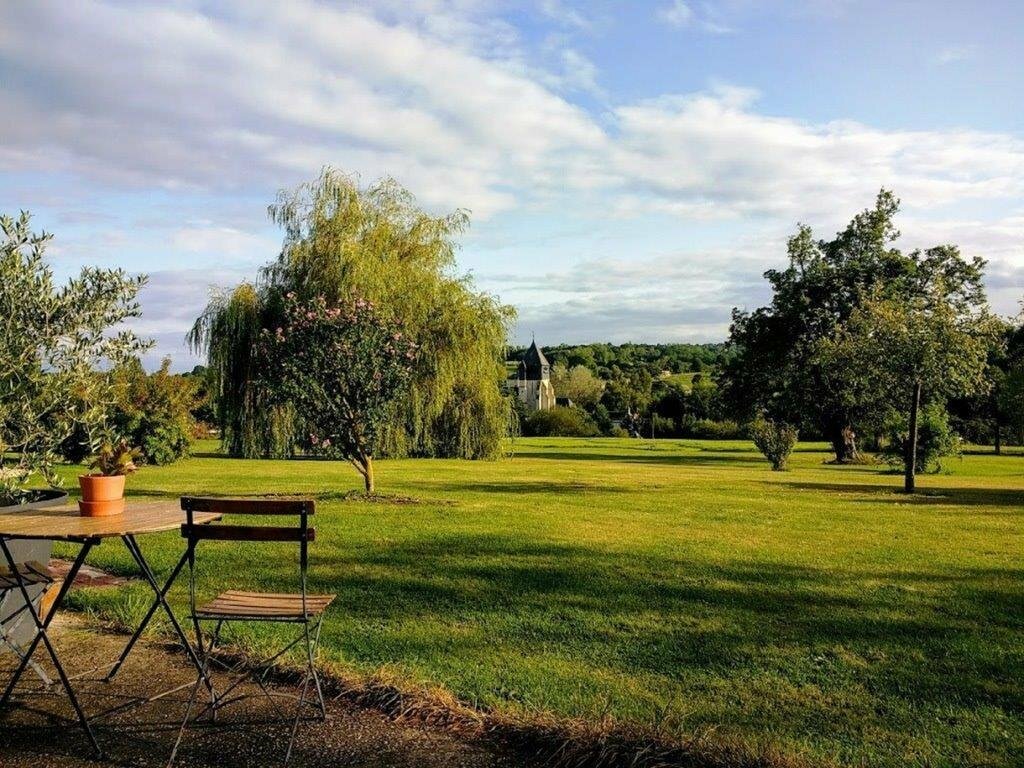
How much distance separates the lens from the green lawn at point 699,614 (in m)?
4.41

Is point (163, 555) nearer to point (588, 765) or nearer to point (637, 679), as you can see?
point (637, 679)

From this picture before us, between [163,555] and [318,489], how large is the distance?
8.04 meters

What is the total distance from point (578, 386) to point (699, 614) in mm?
92267

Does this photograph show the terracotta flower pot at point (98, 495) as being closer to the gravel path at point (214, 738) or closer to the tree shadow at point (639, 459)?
the gravel path at point (214, 738)

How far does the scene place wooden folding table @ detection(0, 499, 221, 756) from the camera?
392 centimetres

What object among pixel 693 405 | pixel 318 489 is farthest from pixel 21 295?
pixel 693 405

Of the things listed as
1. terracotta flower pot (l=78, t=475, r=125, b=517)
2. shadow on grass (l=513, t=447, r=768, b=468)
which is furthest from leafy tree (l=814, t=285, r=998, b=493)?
terracotta flower pot (l=78, t=475, r=125, b=517)

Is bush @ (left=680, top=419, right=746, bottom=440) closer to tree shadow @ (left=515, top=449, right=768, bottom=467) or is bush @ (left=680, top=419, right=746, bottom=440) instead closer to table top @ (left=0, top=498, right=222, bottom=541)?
tree shadow @ (left=515, top=449, right=768, bottom=467)

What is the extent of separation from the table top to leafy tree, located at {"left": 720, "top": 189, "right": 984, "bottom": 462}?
36661 millimetres

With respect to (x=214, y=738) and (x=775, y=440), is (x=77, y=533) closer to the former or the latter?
(x=214, y=738)

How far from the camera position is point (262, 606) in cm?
421

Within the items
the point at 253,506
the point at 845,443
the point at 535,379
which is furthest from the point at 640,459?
the point at 535,379

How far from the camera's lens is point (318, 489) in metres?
17.3

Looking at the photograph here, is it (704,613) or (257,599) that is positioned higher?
(257,599)
